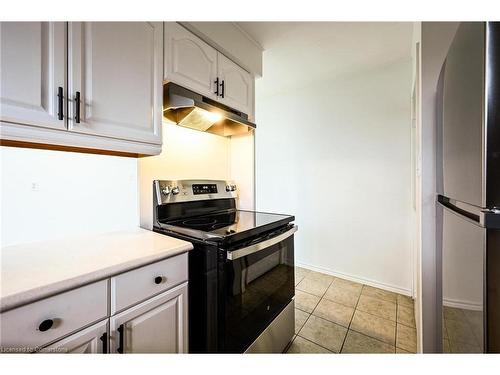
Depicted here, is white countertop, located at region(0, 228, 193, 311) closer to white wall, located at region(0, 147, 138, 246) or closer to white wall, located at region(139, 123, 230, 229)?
white wall, located at region(0, 147, 138, 246)

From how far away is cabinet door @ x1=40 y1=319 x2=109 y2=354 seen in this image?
65cm

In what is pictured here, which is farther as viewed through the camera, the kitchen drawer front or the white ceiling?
the white ceiling

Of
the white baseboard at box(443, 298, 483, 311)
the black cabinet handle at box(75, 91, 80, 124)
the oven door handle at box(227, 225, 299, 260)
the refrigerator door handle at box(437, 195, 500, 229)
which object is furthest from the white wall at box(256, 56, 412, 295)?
the black cabinet handle at box(75, 91, 80, 124)

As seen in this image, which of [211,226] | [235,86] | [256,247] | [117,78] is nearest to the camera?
[117,78]

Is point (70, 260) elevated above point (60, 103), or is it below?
below

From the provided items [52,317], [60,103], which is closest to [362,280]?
[52,317]

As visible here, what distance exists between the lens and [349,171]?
2.38 metres

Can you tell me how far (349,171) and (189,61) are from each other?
1930mm

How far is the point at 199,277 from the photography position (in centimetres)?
104

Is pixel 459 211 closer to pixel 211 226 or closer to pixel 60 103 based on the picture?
pixel 211 226

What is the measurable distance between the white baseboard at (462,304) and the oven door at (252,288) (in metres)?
0.75

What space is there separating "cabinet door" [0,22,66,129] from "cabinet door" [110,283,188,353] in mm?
787
